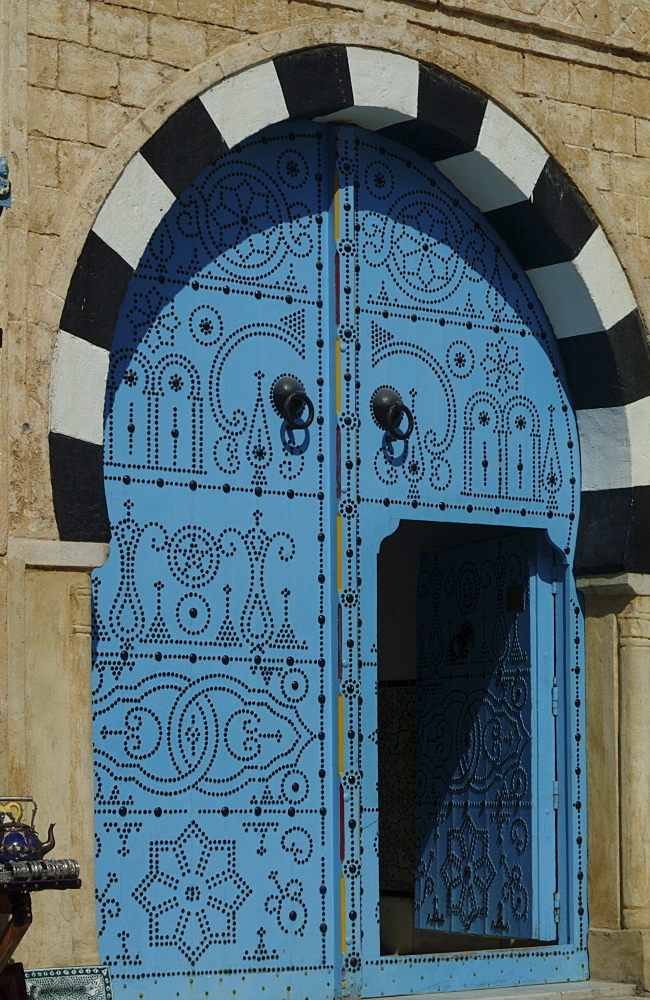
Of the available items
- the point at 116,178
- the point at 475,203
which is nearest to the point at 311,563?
the point at 116,178

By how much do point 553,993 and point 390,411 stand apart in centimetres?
236

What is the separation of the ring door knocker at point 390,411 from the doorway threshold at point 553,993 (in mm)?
2179

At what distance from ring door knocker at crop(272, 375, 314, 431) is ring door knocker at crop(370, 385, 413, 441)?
0.34 metres

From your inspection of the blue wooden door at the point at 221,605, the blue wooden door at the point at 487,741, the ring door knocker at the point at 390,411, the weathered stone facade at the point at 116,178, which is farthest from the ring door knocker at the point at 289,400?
the blue wooden door at the point at 487,741

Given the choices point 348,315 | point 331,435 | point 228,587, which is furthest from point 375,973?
point 348,315

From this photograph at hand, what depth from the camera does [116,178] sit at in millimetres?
6238

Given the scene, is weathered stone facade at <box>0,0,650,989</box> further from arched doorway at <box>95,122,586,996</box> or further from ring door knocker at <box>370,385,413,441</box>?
ring door knocker at <box>370,385,413,441</box>

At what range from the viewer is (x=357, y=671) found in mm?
6855

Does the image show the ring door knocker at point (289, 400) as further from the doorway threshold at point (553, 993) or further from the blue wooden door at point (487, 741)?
the doorway threshold at point (553, 993)

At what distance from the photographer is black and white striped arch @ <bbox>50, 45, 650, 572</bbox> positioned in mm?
6070

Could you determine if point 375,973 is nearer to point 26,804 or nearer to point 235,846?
point 235,846

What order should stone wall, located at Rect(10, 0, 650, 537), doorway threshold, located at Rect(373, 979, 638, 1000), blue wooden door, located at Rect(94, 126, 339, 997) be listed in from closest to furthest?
stone wall, located at Rect(10, 0, 650, 537)
blue wooden door, located at Rect(94, 126, 339, 997)
doorway threshold, located at Rect(373, 979, 638, 1000)

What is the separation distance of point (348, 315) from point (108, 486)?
128 centimetres

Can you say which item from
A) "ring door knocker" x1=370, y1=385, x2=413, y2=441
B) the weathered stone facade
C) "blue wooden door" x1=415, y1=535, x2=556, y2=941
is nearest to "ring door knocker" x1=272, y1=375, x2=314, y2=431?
"ring door knocker" x1=370, y1=385, x2=413, y2=441
